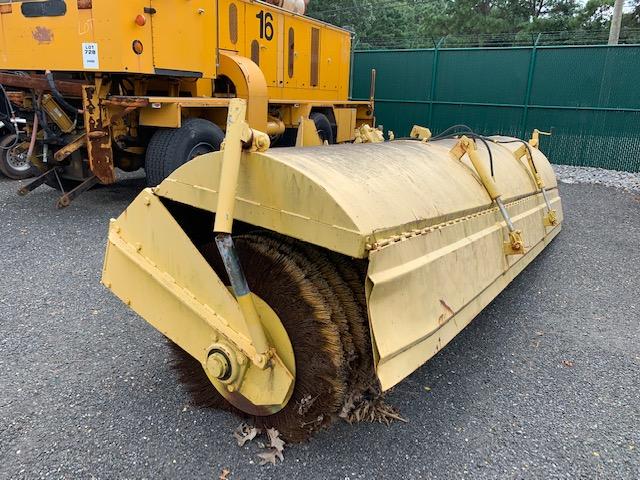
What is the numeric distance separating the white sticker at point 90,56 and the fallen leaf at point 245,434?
4.44 m

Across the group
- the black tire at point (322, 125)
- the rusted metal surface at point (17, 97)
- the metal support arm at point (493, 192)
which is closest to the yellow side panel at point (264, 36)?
the black tire at point (322, 125)

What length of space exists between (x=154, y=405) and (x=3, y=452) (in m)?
0.62

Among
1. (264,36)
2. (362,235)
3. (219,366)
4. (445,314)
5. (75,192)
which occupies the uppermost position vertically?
(264,36)

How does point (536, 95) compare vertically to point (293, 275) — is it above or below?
above

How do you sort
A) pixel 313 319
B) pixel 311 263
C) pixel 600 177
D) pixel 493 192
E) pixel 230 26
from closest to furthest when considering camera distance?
pixel 313 319 → pixel 311 263 → pixel 493 192 → pixel 230 26 → pixel 600 177

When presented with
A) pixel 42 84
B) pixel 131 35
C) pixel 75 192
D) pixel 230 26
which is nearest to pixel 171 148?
pixel 131 35

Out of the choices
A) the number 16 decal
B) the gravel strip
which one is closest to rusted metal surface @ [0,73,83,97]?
the number 16 decal

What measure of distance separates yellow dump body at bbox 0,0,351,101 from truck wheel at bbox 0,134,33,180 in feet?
6.59

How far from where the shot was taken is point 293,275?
2.11m

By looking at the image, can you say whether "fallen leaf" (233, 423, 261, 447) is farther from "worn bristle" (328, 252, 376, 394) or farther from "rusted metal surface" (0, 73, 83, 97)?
"rusted metal surface" (0, 73, 83, 97)

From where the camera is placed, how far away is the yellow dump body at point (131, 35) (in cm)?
539

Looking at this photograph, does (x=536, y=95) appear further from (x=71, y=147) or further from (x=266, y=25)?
(x=71, y=147)

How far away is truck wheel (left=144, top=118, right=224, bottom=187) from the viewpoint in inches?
231

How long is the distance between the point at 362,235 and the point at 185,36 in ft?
16.3
